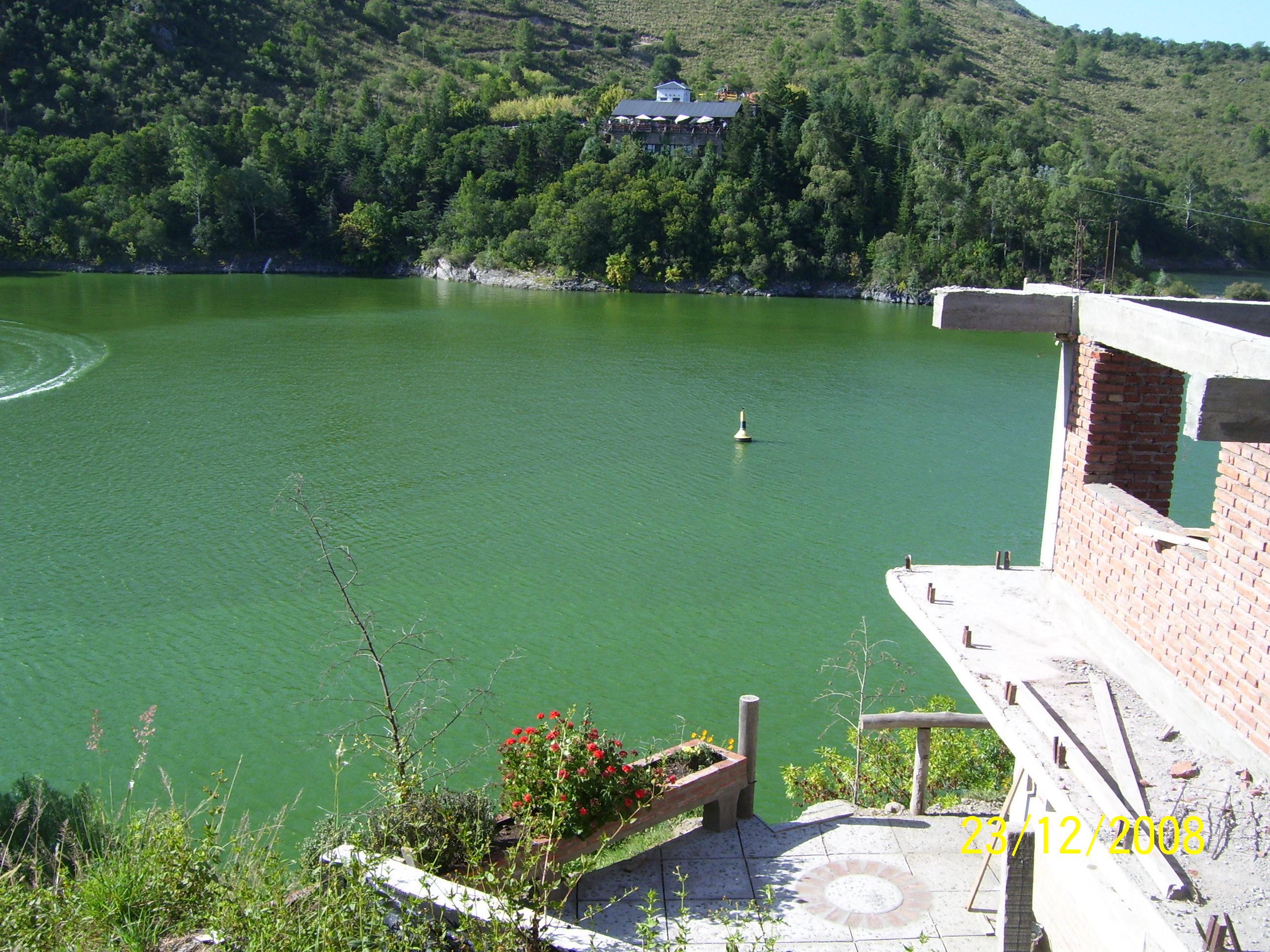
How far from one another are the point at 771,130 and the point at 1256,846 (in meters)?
60.3

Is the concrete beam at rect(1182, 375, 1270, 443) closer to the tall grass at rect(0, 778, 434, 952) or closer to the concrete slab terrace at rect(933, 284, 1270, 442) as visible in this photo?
the concrete slab terrace at rect(933, 284, 1270, 442)

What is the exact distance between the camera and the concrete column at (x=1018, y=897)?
A: 16.4 ft

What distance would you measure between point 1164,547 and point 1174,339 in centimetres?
97

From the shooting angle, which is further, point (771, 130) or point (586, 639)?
point (771, 130)

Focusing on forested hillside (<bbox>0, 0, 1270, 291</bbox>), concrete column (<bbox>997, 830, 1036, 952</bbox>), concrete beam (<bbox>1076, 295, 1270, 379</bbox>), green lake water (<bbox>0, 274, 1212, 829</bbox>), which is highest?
forested hillside (<bbox>0, 0, 1270, 291</bbox>)

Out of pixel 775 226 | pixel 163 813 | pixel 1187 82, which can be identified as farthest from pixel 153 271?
pixel 1187 82

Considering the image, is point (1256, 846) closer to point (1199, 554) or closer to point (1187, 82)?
point (1199, 554)

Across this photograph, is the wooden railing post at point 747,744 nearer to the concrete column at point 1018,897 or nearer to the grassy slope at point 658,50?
the concrete column at point 1018,897

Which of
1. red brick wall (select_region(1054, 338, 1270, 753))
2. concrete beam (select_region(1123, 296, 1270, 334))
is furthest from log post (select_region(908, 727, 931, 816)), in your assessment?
concrete beam (select_region(1123, 296, 1270, 334))

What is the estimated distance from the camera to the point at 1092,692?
15.8 feet

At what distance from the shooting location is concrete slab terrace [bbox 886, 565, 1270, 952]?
11.5 feet

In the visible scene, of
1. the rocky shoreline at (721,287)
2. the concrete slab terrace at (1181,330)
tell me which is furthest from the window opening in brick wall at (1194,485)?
the rocky shoreline at (721,287)

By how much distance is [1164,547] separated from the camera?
4730 millimetres

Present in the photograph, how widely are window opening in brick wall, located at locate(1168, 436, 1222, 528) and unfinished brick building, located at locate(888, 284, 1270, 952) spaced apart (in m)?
11.9
